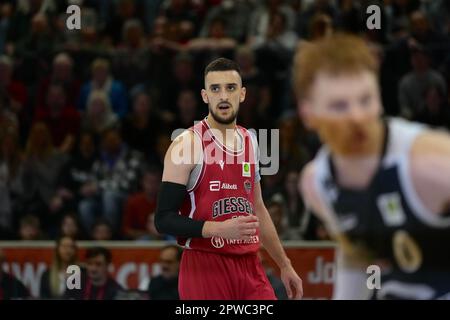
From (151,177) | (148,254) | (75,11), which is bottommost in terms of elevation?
(148,254)

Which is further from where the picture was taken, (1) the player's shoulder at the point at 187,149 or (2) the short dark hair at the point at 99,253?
(2) the short dark hair at the point at 99,253

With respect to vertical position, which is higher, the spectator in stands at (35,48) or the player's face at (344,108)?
the spectator in stands at (35,48)

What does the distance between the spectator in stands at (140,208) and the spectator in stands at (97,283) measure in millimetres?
935

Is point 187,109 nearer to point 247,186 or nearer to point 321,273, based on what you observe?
point 321,273

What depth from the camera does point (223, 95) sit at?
19.8ft

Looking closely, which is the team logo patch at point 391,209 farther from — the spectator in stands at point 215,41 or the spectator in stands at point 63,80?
the spectator in stands at point 63,80

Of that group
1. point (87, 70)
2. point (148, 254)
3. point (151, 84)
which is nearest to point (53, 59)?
point (87, 70)

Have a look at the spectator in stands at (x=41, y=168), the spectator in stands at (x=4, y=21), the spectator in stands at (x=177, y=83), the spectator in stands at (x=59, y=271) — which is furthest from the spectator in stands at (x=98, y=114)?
the spectator in stands at (x=59, y=271)

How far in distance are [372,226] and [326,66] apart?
73cm

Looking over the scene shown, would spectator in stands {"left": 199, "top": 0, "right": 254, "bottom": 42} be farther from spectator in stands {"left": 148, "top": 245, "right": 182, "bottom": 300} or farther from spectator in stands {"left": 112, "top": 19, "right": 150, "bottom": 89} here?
spectator in stands {"left": 148, "top": 245, "right": 182, "bottom": 300}

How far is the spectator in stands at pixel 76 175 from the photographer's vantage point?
419 inches

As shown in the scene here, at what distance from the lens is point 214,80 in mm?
6078

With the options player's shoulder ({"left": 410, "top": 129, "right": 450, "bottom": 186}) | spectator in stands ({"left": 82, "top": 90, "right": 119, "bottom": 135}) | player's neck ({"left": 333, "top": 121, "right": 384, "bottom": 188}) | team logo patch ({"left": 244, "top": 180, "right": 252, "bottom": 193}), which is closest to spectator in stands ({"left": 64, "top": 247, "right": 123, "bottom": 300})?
spectator in stands ({"left": 82, "top": 90, "right": 119, "bottom": 135})

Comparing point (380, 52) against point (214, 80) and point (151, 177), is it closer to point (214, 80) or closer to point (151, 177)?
point (151, 177)
